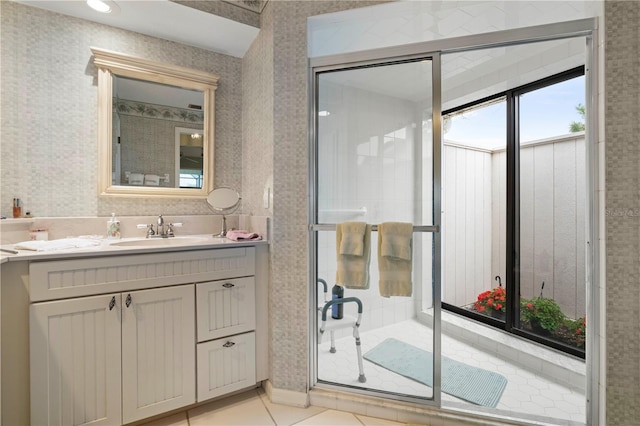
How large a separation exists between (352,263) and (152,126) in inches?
65.9

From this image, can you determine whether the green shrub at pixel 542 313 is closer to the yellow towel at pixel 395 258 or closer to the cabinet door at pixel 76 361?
the yellow towel at pixel 395 258

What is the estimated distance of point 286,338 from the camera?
1.73 m

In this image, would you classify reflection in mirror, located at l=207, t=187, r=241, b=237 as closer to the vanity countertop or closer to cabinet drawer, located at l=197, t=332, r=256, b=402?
the vanity countertop

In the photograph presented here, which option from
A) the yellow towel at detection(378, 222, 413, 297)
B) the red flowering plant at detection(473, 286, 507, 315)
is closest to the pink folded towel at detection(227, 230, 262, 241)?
the yellow towel at detection(378, 222, 413, 297)

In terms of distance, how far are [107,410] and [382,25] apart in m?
2.55

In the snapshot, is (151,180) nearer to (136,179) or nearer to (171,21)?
(136,179)

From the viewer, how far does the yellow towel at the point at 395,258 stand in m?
1.58

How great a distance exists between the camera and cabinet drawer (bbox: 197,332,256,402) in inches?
62.9

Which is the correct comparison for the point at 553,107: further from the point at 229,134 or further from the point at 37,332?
the point at 37,332

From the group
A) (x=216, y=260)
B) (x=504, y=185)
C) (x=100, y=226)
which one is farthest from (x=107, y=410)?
(x=504, y=185)

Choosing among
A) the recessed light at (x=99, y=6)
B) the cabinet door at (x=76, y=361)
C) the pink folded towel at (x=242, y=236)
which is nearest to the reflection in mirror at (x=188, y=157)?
the pink folded towel at (x=242, y=236)

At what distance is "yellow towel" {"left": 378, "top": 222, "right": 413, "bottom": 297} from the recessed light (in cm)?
204

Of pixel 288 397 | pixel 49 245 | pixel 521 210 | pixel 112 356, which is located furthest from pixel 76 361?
pixel 521 210

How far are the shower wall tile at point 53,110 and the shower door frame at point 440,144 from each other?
48.9 inches
